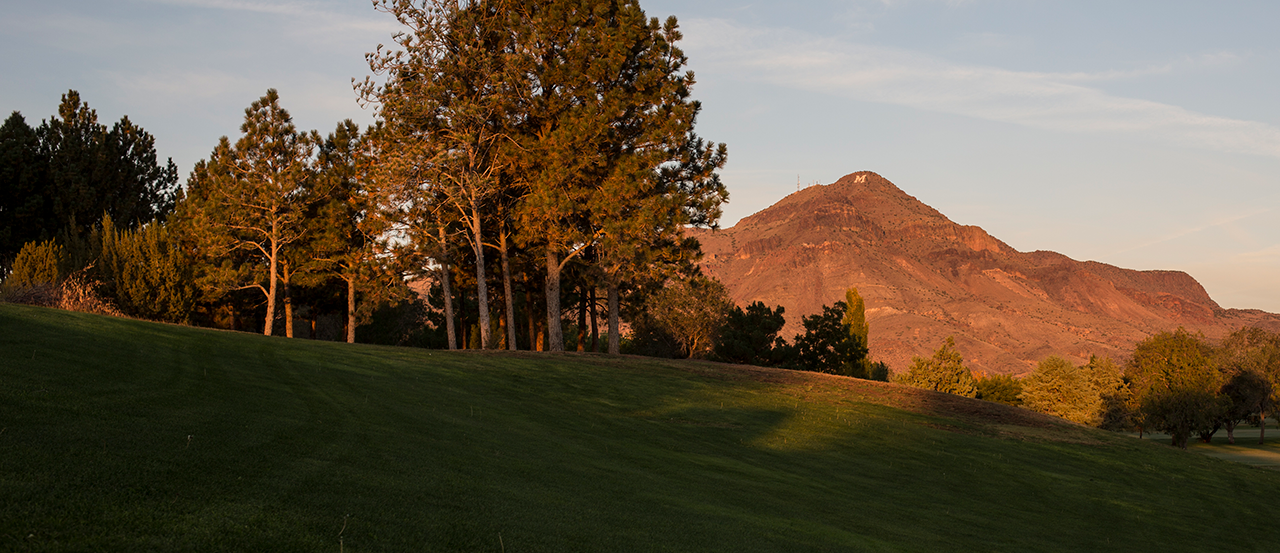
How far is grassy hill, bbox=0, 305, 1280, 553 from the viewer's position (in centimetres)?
782

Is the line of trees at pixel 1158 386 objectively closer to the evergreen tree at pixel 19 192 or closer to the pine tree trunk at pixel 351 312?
the pine tree trunk at pixel 351 312

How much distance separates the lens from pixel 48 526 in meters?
6.48

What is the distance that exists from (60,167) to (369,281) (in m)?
28.8

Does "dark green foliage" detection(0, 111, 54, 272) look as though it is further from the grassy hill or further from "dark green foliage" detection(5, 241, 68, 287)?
the grassy hill

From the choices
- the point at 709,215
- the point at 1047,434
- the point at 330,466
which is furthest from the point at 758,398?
the point at 330,466

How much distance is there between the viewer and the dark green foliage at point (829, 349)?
2761 inches

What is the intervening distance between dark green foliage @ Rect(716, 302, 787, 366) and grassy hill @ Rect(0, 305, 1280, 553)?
Result: 39.5 metres

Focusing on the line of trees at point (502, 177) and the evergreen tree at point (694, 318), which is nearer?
the line of trees at point (502, 177)

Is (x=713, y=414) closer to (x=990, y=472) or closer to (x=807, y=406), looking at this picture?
(x=807, y=406)

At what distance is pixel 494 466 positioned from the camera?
12.3 meters

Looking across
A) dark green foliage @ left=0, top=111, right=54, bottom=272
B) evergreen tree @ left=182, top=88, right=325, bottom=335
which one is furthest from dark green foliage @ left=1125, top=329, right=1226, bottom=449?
dark green foliage @ left=0, top=111, right=54, bottom=272

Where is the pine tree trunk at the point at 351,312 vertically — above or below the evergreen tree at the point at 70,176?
below

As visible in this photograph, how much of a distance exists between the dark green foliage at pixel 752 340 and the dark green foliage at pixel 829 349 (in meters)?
2.16

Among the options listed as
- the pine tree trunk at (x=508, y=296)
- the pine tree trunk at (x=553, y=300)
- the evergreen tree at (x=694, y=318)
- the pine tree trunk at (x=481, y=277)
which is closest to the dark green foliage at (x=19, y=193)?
the pine tree trunk at (x=481, y=277)
